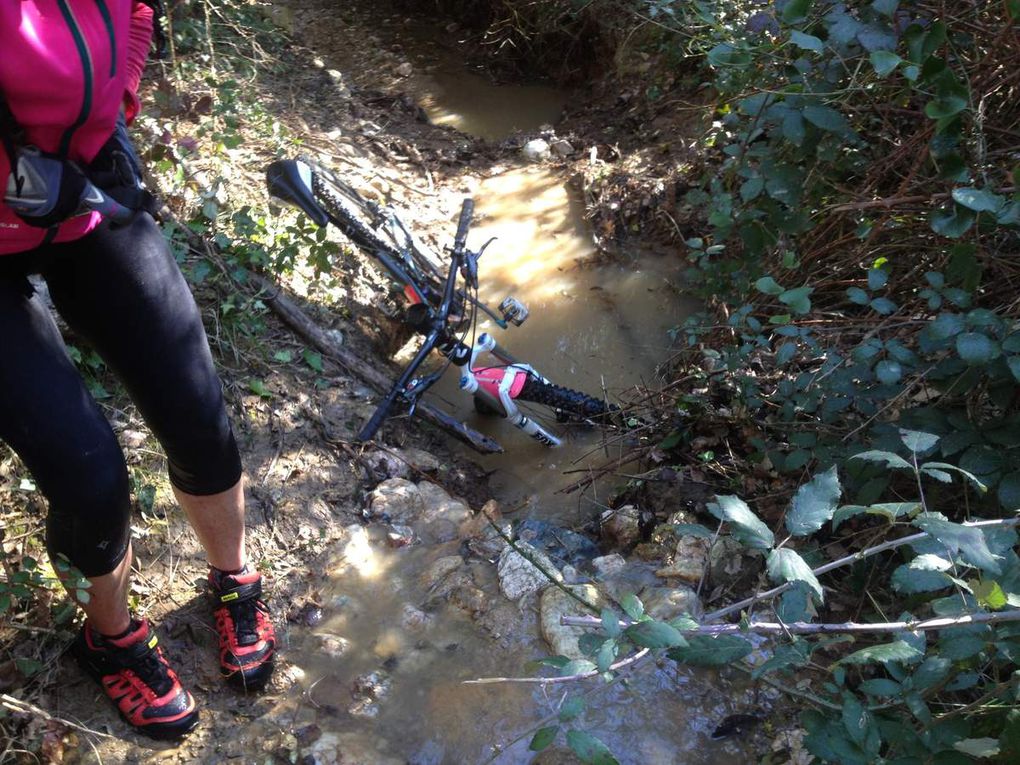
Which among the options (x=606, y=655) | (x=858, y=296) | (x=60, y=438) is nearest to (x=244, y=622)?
(x=60, y=438)

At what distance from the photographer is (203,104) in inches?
162

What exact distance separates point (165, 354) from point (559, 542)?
157 cm

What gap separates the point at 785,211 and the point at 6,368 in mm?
2305

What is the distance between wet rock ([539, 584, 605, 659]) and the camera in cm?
214

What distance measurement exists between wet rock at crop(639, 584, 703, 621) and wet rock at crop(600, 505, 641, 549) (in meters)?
0.42

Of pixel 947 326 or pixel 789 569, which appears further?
pixel 947 326

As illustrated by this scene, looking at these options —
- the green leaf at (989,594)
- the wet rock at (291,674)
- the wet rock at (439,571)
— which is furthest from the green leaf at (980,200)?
the wet rock at (291,674)

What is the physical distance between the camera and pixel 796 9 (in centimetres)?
207

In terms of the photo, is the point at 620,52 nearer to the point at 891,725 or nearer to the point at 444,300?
the point at 444,300

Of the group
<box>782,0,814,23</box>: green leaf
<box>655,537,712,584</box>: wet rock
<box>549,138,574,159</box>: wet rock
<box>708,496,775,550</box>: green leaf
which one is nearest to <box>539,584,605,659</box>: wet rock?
<box>655,537,712,584</box>: wet rock

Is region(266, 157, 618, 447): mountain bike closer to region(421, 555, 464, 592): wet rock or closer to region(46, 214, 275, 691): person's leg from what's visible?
region(421, 555, 464, 592): wet rock

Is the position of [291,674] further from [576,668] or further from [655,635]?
[655,635]

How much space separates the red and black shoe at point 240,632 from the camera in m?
2.11

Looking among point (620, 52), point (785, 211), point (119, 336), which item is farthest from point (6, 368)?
point (620, 52)
